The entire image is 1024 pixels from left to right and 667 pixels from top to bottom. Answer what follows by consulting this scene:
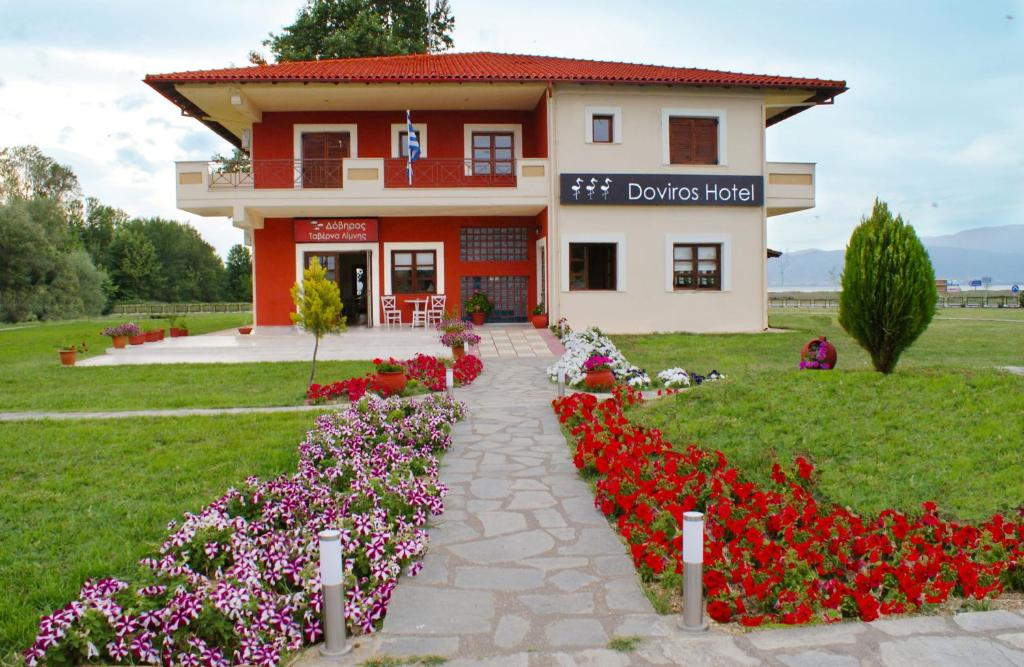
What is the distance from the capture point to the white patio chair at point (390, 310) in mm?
20703

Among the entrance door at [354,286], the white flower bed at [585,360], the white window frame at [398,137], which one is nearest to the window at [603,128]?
the white window frame at [398,137]

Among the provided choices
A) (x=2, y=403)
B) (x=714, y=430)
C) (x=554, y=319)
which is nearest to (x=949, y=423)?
(x=714, y=430)

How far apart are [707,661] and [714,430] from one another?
4.28m

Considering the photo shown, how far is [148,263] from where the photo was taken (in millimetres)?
66125

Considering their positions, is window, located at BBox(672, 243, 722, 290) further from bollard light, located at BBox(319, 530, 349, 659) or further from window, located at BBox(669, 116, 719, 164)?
bollard light, located at BBox(319, 530, 349, 659)

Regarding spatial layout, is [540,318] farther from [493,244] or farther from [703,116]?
[703,116]

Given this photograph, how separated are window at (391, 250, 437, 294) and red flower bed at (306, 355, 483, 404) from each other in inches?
331

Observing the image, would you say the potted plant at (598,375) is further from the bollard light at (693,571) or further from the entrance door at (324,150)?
the entrance door at (324,150)

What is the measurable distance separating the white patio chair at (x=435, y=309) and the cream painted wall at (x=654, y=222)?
133 inches

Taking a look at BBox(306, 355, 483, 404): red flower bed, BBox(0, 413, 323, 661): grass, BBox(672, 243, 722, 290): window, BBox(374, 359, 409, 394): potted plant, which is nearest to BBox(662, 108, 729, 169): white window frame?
BBox(672, 243, 722, 290): window

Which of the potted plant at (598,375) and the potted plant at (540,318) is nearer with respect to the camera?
the potted plant at (598,375)

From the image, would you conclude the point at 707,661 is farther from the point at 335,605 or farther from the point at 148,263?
the point at 148,263

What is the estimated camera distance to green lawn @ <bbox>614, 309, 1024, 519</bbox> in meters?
5.40

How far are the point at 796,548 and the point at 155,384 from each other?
10937 millimetres
